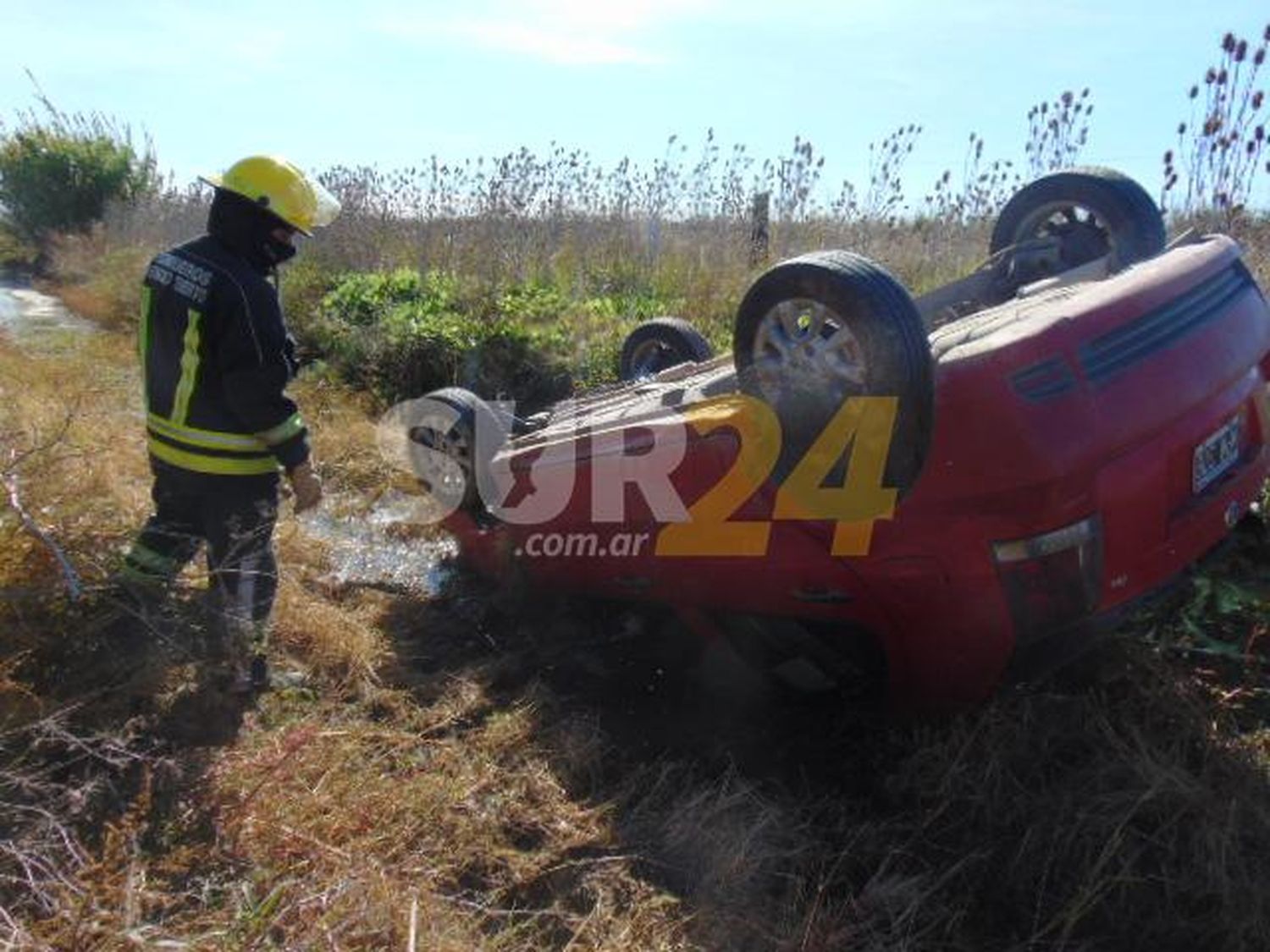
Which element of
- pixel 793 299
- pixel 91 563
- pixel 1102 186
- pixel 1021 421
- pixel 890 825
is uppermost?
pixel 1102 186

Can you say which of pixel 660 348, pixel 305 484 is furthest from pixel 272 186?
pixel 660 348

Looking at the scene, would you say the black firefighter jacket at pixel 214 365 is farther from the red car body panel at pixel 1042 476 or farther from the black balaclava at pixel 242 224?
the red car body panel at pixel 1042 476

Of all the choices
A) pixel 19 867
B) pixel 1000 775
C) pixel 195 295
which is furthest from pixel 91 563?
pixel 1000 775

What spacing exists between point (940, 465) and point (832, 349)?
443 mm

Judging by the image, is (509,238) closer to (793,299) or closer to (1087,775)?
(793,299)

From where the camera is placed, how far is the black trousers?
342 centimetres

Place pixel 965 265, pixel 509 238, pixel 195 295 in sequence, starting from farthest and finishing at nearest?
1. pixel 509 238
2. pixel 965 265
3. pixel 195 295

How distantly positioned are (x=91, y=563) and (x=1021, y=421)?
2997 millimetres

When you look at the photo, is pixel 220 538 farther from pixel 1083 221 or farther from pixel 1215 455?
pixel 1083 221

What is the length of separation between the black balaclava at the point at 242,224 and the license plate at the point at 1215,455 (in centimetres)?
285

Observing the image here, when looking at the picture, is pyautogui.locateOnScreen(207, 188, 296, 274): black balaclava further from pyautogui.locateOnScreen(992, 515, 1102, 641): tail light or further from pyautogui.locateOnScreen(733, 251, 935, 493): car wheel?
pyautogui.locateOnScreen(992, 515, 1102, 641): tail light

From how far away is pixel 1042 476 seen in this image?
237 cm

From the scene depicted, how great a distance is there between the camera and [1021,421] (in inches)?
93.7

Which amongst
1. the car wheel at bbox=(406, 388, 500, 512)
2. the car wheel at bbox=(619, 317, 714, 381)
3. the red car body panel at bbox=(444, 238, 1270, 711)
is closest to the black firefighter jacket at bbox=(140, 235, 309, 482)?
the car wheel at bbox=(406, 388, 500, 512)
